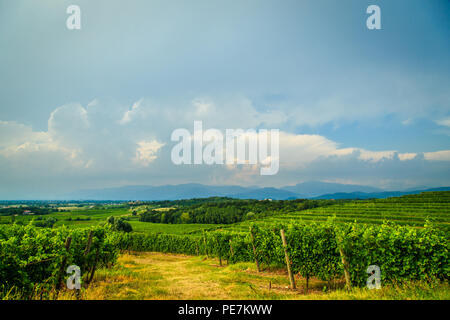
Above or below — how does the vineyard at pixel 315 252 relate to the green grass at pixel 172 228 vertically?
above

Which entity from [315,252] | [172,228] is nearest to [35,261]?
[315,252]

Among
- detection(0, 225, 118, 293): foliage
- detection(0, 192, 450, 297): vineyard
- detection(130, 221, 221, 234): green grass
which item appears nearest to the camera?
detection(0, 225, 118, 293): foliage

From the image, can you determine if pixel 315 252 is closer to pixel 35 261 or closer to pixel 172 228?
pixel 35 261

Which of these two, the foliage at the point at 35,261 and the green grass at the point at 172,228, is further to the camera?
the green grass at the point at 172,228

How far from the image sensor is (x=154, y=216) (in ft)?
358

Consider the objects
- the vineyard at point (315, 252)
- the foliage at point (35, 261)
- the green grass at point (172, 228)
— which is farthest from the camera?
the green grass at point (172, 228)

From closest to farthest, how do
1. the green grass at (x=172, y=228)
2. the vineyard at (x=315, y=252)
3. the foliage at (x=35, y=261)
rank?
the foliage at (x=35, y=261), the vineyard at (x=315, y=252), the green grass at (x=172, y=228)

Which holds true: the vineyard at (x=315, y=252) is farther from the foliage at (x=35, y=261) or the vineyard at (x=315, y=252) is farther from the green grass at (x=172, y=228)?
the green grass at (x=172, y=228)

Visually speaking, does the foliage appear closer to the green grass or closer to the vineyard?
the vineyard

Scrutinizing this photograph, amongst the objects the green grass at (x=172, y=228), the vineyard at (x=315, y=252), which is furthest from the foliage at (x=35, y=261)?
the green grass at (x=172, y=228)

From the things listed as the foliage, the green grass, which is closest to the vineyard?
the foliage

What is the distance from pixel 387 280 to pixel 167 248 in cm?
3986
